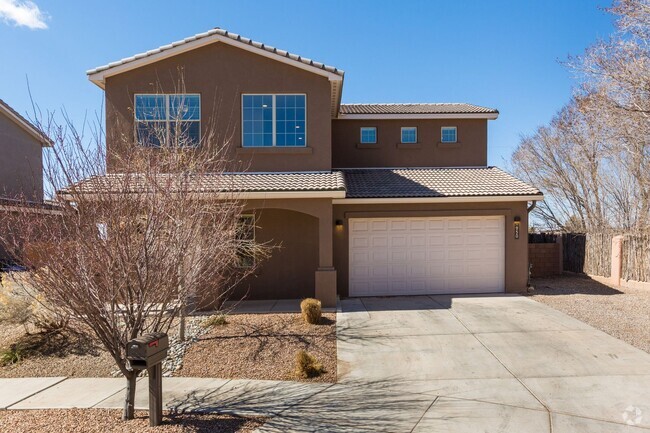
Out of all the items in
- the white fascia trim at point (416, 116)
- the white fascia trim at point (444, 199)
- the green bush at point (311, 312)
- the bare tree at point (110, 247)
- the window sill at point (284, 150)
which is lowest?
the green bush at point (311, 312)

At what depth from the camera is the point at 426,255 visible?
1286 centimetres

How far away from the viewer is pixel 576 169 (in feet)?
75.0

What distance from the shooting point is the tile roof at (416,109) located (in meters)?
15.5

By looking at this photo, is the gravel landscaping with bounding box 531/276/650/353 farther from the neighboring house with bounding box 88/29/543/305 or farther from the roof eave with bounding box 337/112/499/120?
the roof eave with bounding box 337/112/499/120

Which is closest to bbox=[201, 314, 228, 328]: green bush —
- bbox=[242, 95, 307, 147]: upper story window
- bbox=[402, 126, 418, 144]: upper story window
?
bbox=[242, 95, 307, 147]: upper story window

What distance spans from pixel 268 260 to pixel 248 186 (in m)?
2.53

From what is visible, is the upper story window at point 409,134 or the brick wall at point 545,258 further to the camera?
the brick wall at point 545,258

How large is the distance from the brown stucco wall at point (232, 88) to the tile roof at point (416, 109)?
3431mm

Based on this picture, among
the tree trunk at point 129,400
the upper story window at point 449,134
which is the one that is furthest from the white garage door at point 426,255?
the tree trunk at point 129,400

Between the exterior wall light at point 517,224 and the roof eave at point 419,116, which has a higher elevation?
the roof eave at point 419,116

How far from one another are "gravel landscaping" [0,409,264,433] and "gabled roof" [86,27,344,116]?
943 cm

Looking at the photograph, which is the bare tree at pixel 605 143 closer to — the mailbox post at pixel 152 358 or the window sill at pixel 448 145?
the window sill at pixel 448 145

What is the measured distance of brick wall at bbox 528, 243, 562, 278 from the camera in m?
16.1

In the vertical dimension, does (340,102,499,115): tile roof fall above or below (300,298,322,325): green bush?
above
